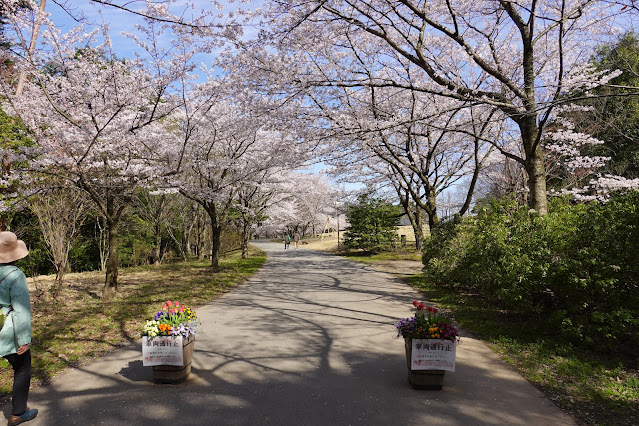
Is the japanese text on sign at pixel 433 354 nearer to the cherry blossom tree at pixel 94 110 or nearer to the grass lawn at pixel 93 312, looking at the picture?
the grass lawn at pixel 93 312

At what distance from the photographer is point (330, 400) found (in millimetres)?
3479

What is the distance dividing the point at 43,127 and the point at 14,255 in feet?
31.6

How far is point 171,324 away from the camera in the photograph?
3.87 metres

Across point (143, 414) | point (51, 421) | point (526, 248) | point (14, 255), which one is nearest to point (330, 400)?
point (143, 414)

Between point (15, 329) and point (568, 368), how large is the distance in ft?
19.4

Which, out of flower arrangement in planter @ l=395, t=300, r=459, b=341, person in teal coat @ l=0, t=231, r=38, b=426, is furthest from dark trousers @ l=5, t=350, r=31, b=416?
flower arrangement in planter @ l=395, t=300, r=459, b=341

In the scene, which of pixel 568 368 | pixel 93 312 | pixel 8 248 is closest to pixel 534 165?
pixel 568 368

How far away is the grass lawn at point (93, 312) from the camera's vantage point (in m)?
4.79

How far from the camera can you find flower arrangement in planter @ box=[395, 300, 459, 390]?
3604 mm

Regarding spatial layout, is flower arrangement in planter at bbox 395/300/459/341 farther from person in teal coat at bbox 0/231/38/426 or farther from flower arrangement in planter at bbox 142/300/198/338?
person in teal coat at bbox 0/231/38/426

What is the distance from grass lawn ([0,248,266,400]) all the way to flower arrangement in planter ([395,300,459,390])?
4.26 meters

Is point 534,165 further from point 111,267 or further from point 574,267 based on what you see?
point 111,267

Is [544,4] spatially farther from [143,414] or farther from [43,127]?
[43,127]

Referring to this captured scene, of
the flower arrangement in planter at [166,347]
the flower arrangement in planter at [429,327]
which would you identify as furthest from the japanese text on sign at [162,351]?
the flower arrangement in planter at [429,327]
